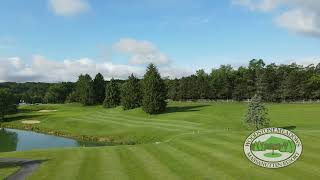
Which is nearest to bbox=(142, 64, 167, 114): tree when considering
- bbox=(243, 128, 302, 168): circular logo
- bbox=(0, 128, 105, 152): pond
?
bbox=(0, 128, 105, 152): pond

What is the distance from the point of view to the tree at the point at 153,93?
86.7 metres

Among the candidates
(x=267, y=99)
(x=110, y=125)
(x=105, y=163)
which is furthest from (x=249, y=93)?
(x=105, y=163)

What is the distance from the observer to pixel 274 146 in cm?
1916

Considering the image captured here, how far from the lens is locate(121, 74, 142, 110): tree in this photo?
10219 cm

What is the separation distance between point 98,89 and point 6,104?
4347 centimetres

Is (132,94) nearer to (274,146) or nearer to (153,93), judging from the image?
(153,93)

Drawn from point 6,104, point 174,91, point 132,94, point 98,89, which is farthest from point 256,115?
point 174,91

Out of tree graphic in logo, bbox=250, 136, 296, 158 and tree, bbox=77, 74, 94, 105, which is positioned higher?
tree, bbox=77, 74, 94, 105

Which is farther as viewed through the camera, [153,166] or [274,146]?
[153,166]

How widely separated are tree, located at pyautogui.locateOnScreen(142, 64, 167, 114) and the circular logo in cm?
6570

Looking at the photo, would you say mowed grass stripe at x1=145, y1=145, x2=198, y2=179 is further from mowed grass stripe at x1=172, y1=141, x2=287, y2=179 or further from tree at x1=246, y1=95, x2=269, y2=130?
tree at x1=246, y1=95, x2=269, y2=130

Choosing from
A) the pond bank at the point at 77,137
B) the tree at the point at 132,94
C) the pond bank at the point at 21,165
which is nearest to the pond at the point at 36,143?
the pond bank at the point at 77,137

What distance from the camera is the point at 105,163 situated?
1117 inches

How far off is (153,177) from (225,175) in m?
3.80
